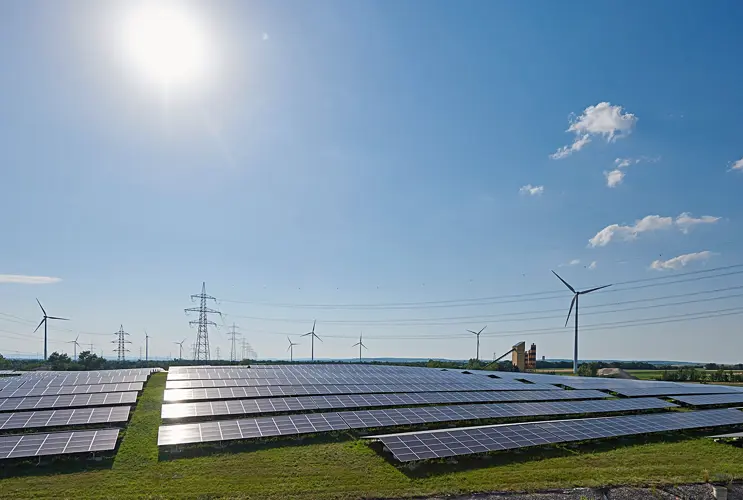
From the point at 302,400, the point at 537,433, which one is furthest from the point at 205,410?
the point at 537,433

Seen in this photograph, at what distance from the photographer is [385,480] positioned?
80.3ft

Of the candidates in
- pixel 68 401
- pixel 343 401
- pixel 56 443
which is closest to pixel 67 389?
pixel 68 401

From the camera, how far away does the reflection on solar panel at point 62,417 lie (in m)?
31.7

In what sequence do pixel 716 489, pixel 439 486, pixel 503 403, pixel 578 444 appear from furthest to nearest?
pixel 503 403 < pixel 578 444 < pixel 439 486 < pixel 716 489

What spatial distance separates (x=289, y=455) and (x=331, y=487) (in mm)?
5741

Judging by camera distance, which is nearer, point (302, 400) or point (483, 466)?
point (483, 466)

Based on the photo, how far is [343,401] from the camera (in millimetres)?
42344

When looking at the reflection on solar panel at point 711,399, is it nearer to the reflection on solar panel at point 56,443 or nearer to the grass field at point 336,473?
the grass field at point 336,473

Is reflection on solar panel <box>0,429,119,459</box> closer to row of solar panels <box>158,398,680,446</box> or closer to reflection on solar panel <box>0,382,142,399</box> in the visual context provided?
row of solar panels <box>158,398,680,446</box>

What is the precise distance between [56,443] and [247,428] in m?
11.2

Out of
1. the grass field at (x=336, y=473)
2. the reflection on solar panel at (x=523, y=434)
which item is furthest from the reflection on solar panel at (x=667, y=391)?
the grass field at (x=336, y=473)

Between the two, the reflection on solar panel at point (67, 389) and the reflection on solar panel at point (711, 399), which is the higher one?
the reflection on solar panel at point (67, 389)

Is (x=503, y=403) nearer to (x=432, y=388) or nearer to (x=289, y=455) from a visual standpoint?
(x=432, y=388)

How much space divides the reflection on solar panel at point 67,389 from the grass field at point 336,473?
14.3 m
